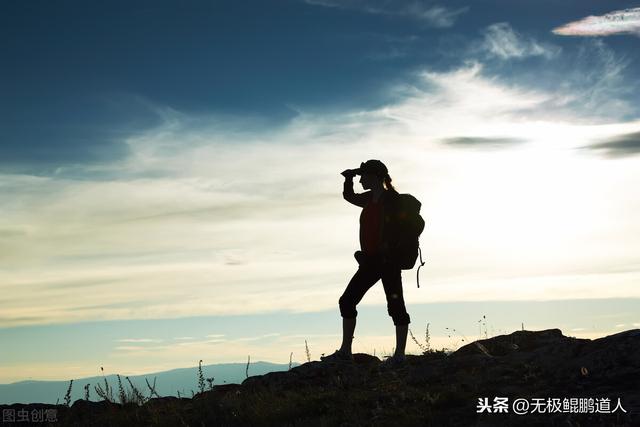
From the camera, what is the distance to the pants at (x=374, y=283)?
1054 cm

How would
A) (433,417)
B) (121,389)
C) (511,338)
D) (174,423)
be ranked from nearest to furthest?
1. (433,417)
2. (174,423)
3. (121,389)
4. (511,338)

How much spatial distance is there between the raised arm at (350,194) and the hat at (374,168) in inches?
10.1

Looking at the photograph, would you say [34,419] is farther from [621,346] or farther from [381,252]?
[621,346]

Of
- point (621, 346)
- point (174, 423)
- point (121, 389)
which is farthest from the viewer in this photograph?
point (121, 389)

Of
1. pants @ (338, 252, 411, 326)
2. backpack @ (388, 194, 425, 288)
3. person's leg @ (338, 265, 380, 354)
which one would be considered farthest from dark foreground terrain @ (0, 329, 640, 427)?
backpack @ (388, 194, 425, 288)

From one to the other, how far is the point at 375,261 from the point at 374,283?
39 cm

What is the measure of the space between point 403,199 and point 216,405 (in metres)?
4.23

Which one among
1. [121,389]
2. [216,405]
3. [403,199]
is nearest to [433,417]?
[216,405]

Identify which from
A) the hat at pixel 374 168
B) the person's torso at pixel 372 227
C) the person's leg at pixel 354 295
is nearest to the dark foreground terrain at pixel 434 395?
the person's leg at pixel 354 295

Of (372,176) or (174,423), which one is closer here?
(174,423)

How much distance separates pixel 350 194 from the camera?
36.3ft

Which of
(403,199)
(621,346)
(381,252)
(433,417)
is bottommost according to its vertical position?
(433,417)

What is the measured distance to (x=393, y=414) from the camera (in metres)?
7.49

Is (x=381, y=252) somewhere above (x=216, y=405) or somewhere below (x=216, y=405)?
above
